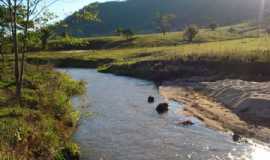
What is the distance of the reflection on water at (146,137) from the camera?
26281 millimetres

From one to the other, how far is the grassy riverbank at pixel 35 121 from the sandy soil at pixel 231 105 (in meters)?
14.2

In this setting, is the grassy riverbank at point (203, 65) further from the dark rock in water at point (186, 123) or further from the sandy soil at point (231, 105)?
the dark rock in water at point (186, 123)

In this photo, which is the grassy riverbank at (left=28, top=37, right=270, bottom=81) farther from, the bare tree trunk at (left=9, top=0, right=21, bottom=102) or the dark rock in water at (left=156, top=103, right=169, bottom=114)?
the bare tree trunk at (left=9, top=0, right=21, bottom=102)

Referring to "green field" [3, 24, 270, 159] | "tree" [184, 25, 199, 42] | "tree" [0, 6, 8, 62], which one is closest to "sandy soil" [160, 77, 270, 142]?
"green field" [3, 24, 270, 159]

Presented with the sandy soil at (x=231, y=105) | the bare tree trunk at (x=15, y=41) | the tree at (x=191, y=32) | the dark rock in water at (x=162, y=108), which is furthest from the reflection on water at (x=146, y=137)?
the tree at (x=191, y=32)

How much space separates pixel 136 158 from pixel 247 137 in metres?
10.8

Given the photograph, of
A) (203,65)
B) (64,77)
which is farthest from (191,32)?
(64,77)

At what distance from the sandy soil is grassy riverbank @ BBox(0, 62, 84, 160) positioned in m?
14.2

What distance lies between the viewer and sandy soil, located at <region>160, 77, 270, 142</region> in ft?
114

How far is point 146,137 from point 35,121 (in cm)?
933

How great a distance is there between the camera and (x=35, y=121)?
26.1m

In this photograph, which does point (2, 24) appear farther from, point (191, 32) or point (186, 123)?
point (191, 32)

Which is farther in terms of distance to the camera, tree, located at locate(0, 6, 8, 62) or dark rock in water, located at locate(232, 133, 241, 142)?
dark rock in water, located at locate(232, 133, 241, 142)

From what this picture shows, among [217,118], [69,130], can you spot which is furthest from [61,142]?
[217,118]
